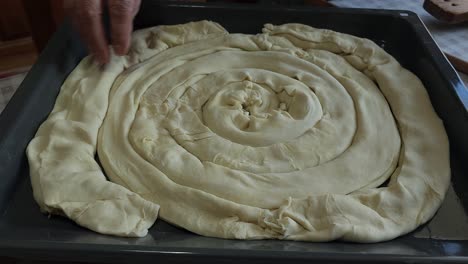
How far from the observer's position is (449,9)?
1.11 meters

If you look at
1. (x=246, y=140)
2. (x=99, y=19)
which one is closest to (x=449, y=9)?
(x=246, y=140)

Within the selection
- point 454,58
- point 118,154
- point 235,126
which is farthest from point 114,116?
point 454,58

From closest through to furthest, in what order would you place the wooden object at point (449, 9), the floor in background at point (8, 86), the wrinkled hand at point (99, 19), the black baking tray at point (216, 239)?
the black baking tray at point (216, 239) < the wrinkled hand at point (99, 19) < the wooden object at point (449, 9) < the floor in background at point (8, 86)

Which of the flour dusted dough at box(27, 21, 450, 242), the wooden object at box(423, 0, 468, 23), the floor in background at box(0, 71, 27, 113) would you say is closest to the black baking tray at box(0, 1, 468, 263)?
the flour dusted dough at box(27, 21, 450, 242)

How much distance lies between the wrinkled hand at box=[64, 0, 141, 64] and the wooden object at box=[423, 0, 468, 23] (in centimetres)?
74

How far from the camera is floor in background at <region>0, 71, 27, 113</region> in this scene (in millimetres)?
1329

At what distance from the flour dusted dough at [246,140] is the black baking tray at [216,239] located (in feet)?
0.07

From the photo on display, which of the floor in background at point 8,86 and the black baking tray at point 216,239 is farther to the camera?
the floor in background at point 8,86

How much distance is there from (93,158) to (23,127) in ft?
0.44

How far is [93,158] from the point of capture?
0.74m

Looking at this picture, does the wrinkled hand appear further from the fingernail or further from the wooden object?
the wooden object

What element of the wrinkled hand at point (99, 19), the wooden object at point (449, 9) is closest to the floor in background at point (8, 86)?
the wrinkled hand at point (99, 19)

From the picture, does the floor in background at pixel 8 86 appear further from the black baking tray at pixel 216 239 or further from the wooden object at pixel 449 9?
the wooden object at pixel 449 9

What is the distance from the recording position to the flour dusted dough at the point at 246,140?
0.65 meters
